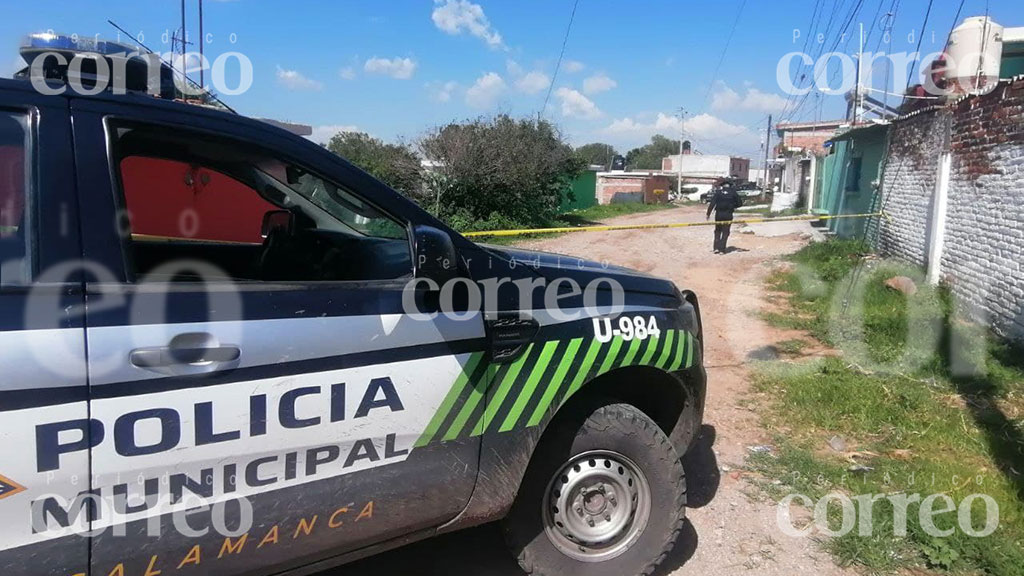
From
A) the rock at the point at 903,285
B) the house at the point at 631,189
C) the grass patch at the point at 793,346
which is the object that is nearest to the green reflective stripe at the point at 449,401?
the grass patch at the point at 793,346

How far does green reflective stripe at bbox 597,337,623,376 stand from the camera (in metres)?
2.75

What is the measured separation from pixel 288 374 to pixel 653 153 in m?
102

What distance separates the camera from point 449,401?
2328 millimetres

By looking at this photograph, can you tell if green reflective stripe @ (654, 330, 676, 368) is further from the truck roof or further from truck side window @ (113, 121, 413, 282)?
the truck roof

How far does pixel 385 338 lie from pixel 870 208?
1310 centimetres

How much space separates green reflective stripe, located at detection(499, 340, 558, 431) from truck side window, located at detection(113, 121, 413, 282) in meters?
0.58

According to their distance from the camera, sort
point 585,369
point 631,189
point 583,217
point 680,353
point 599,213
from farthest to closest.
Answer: point 631,189 < point 599,213 < point 583,217 < point 680,353 < point 585,369

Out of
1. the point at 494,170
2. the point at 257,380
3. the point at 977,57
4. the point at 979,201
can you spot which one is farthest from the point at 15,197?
the point at 494,170

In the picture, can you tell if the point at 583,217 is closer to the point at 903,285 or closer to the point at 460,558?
the point at 903,285

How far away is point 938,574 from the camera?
3068mm

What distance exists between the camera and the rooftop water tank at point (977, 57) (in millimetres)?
9188

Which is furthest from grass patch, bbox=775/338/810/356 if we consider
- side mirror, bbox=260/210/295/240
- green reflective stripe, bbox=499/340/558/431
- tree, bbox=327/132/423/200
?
tree, bbox=327/132/423/200

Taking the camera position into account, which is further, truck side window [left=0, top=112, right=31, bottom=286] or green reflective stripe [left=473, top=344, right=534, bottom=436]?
green reflective stripe [left=473, top=344, right=534, bottom=436]

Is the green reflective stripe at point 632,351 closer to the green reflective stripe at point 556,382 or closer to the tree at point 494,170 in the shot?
the green reflective stripe at point 556,382
